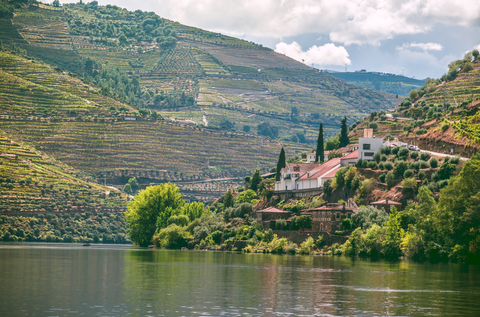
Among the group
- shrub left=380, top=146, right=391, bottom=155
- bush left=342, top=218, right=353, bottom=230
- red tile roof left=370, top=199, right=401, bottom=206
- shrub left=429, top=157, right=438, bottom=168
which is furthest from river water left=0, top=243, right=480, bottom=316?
shrub left=380, top=146, right=391, bottom=155

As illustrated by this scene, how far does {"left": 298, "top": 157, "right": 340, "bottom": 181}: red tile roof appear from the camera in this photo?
12366 centimetres

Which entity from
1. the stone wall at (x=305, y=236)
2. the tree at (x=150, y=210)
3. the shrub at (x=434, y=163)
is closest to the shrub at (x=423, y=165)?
the shrub at (x=434, y=163)

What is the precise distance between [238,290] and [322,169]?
80517mm

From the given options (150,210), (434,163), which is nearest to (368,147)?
(434,163)

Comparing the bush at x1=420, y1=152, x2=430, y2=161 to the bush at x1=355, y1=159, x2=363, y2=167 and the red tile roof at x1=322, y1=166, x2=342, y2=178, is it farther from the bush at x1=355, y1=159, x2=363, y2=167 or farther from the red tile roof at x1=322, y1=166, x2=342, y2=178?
the red tile roof at x1=322, y1=166, x2=342, y2=178

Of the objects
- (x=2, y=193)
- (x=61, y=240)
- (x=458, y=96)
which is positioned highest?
(x=458, y=96)

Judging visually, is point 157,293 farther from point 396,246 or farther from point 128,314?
point 396,246

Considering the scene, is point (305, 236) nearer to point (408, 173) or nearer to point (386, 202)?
point (386, 202)

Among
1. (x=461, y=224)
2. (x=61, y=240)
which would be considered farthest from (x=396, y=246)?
(x=61, y=240)

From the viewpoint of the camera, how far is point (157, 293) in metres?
45.6

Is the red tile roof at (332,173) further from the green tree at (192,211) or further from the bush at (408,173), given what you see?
the green tree at (192,211)

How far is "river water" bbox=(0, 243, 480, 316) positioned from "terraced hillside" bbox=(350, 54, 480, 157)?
132 ft

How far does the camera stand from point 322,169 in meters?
127

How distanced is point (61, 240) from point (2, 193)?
19.0 m
